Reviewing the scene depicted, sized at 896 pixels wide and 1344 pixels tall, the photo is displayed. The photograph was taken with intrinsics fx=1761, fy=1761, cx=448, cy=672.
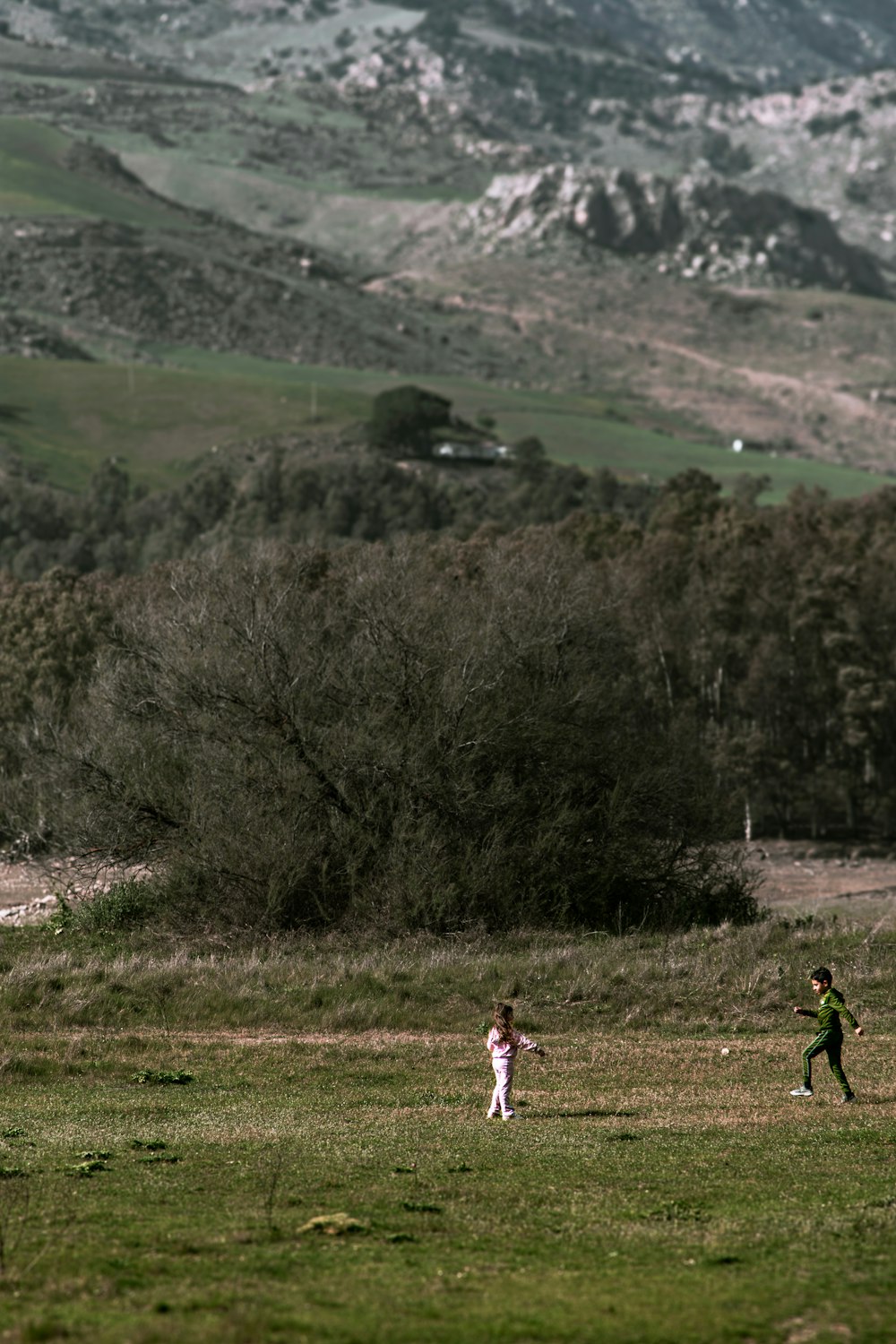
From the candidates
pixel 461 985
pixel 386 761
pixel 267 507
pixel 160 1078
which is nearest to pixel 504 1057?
pixel 160 1078

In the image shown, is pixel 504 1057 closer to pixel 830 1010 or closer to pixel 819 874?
pixel 830 1010

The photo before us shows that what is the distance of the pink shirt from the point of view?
19.4 m

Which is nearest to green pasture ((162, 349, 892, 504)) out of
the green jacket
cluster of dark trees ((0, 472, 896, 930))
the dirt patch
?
the dirt patch

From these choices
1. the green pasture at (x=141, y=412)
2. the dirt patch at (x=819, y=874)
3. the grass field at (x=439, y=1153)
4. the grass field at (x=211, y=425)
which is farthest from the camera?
Result: the grass field at (x=211, y=425)

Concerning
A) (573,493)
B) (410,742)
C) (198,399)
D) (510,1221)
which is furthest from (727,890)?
(198,399)

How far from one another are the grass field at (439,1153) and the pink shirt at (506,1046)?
78 centimetres

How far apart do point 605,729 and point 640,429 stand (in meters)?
153

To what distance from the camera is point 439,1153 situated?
16.8 metres

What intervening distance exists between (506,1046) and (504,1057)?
140mm

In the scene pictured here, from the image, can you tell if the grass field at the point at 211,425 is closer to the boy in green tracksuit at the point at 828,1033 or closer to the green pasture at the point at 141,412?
the green pasture at the point at 141,412

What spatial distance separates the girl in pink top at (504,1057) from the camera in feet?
63.8

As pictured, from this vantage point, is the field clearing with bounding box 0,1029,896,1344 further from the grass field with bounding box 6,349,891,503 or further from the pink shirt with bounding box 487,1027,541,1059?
the grass field with bounding box 6,349,891,503

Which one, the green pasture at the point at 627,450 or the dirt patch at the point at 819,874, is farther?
the green pasture at the point at 627,450

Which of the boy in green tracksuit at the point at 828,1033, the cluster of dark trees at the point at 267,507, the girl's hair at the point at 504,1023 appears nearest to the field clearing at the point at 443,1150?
the boy in green tracksuit at the point at 828,1033
